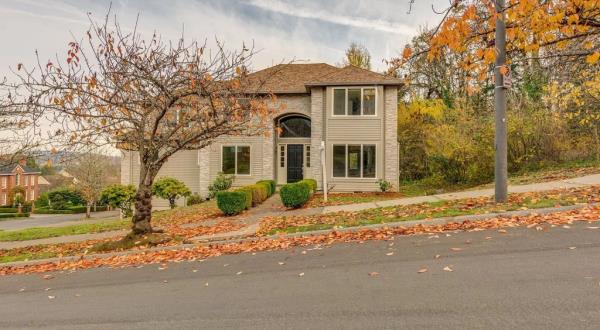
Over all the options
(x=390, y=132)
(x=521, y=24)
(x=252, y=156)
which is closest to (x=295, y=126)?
(x=252, y=156)

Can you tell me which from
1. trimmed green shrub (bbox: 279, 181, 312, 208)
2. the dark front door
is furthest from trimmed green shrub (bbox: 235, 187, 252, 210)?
the dark front door

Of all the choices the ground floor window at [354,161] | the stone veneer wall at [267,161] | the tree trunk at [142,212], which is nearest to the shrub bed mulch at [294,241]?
the tree trunk at [142,212]

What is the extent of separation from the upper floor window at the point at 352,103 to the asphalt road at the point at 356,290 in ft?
47.4

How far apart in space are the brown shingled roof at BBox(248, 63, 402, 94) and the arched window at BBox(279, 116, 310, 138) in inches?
79.5

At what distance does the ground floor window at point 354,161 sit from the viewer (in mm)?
20891

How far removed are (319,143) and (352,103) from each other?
9.17ft

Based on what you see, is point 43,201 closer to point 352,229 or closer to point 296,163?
point 296,163

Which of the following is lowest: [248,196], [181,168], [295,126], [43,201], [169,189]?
[43,201]

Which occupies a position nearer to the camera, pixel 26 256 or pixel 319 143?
pixel 26 256

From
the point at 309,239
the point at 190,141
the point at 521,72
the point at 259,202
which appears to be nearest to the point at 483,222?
the point at 309,239

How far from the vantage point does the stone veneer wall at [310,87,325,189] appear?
21438 mm

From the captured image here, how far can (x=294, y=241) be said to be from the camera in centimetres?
803

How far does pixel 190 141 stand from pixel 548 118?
1659 centimetres

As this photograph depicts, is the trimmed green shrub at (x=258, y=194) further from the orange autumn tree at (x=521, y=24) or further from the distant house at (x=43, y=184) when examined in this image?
the distant house at (x=43, y=184)
